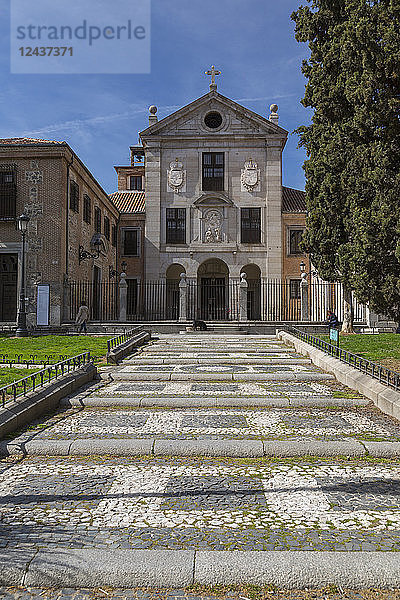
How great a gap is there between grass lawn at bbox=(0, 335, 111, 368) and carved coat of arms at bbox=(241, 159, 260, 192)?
61.5ft

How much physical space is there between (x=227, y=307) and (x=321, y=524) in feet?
93.1

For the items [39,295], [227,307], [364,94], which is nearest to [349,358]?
[364,94]

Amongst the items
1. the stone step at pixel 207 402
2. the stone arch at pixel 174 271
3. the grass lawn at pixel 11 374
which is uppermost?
the stone arch at pixel 174 271

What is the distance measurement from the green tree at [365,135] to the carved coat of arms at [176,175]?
2033 cm

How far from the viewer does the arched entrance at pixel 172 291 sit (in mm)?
33000

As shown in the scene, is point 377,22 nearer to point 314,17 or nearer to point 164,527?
point 314,17

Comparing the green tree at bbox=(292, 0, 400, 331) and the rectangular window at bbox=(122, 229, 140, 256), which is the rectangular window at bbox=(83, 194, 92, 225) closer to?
the rectangular window at bbox=(122, 229, 140, 256)

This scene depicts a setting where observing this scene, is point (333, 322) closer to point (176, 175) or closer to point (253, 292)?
point (253, 292)

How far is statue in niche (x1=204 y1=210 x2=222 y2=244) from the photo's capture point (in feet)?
109

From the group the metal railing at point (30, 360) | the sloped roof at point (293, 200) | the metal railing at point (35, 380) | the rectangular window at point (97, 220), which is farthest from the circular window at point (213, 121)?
the metal railing at point (35, 380)

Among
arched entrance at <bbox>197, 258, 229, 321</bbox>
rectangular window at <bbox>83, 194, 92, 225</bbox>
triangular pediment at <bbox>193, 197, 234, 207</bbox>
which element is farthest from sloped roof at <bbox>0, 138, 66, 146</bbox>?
arched entrance at <bbox>197, 258, 229, 321</bbox>

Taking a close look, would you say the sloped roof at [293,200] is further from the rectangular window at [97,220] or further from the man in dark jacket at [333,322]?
the man in dark jacket at [333,322]

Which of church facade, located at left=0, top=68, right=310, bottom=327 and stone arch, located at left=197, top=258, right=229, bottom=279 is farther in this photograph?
stone arch, located at left=197, top=258, right=229, bottom=279

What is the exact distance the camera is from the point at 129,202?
38125 mm
